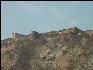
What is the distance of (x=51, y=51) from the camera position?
60.7 m

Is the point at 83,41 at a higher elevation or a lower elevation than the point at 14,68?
higher

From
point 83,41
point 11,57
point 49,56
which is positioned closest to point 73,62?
point 49,56

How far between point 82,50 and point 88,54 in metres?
2.33

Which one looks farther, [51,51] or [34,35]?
[34,35]

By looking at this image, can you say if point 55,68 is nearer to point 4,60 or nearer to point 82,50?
point 82,50

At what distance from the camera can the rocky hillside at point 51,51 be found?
54.0 m

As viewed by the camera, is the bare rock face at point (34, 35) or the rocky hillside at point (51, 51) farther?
the bare rock face at point (34, 35)

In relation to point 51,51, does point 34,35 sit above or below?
above

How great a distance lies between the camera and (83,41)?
6425 cm

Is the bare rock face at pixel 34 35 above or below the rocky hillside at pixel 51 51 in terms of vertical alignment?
above

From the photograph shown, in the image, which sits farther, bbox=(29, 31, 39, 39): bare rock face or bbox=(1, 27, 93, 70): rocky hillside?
bbox=(29, 31, 39, 39): bare rock face

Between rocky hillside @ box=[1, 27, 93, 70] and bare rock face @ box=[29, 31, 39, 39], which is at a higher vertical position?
bare rock face @ box=[29, 31, 39, 39]

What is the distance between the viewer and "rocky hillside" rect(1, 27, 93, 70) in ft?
177

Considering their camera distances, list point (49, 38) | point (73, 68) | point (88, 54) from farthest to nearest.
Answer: point (49, 38) → point (88, 54) → point (73, 68)
